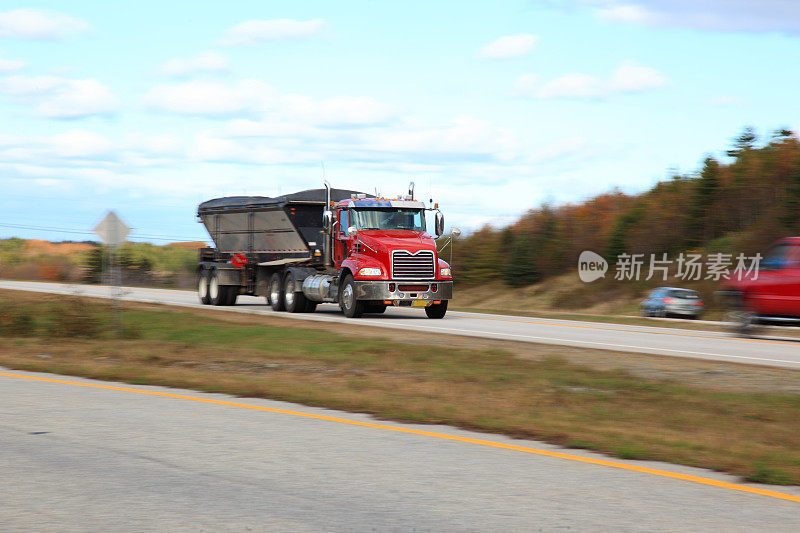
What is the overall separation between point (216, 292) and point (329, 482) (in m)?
27.6

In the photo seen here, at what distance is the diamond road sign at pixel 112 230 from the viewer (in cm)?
2041

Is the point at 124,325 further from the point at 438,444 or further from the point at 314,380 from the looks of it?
the point at 438,444

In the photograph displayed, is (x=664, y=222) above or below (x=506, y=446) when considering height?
above

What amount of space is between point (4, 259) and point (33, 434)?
77.8 meters

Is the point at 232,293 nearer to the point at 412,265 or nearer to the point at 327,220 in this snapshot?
the point at 327,220

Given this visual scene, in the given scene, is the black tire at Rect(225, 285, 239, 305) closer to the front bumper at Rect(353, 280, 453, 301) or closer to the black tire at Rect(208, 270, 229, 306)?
the black tire at Rect(208, 270, 229, 306)

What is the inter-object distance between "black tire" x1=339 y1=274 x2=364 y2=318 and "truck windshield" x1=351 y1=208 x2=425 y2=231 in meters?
1.63

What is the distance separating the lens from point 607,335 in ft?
74.5

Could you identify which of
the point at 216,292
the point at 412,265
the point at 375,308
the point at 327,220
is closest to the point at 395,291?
the point at 412,265

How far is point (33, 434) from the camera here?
9.12 m

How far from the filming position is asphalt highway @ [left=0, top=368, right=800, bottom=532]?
5961mm

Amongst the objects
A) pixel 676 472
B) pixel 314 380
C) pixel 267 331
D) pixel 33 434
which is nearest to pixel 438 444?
pixel 676 472

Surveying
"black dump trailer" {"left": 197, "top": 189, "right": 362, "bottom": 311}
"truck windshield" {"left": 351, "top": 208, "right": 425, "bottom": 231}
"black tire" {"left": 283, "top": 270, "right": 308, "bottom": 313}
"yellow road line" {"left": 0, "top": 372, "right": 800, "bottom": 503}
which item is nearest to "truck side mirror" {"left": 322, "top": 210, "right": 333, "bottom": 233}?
"black dump trailer" {"left": 197, "top": 189, "right": 362, "bottom": 311}

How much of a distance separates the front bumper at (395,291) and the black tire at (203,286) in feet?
33.2
